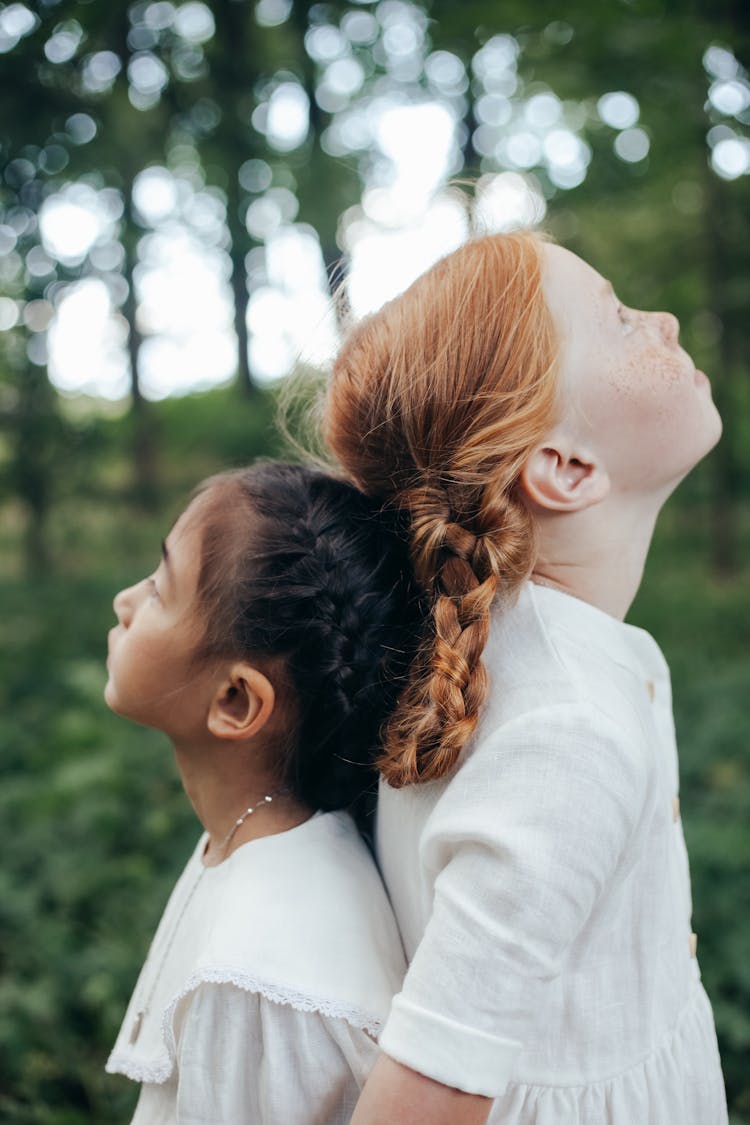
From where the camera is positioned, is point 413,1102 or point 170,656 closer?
point 413,1102

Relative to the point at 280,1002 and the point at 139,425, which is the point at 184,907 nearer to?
the point at 280,1002

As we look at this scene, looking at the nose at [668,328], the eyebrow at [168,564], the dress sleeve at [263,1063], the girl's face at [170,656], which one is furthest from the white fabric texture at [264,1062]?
the nose at [668,328]

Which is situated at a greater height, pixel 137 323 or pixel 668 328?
pixel 668 328

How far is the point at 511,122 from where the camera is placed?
53.0ft

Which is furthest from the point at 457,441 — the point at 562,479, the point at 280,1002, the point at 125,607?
the point at 280,1002

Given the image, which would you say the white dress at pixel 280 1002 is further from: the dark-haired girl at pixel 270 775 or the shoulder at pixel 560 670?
the shoulder at pixel 560 670

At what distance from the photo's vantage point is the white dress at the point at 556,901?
110 centimetres

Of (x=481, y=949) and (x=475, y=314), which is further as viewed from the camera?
(x=475, y=314)

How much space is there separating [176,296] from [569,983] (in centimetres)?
1595

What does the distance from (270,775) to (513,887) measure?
53cm

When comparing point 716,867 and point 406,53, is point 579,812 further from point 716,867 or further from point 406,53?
point 406,53

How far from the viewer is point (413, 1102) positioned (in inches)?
43.6

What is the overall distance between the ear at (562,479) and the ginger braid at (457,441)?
2 cm

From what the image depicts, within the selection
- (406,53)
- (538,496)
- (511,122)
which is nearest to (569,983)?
(538,496)
